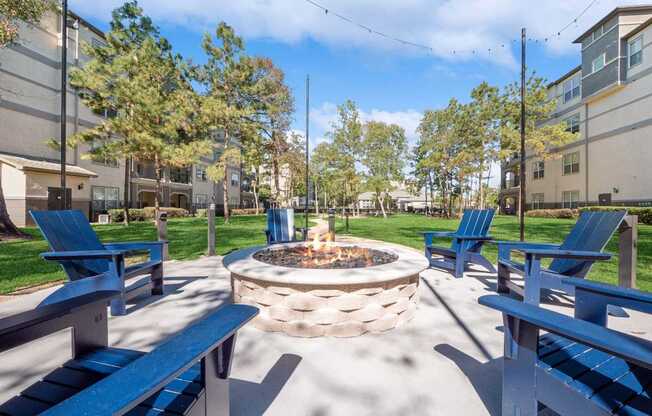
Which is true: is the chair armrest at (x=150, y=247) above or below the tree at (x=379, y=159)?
below

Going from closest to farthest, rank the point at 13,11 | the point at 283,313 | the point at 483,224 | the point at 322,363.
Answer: the point at 322,363 < the point at 283,313 < the point at 483,224 < the point at 13,11

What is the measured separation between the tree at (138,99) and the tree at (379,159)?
1621cm

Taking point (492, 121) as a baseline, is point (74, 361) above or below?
below

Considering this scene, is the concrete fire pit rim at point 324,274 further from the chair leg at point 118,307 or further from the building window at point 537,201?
the building window at point 537,201

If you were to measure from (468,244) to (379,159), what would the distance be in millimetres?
24745

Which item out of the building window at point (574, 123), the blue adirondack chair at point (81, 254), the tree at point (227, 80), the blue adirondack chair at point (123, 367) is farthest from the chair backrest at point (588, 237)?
the building window at point (574, 123)

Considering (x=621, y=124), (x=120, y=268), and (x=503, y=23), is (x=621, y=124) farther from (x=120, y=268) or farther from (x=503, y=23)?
(x=120, y=268)

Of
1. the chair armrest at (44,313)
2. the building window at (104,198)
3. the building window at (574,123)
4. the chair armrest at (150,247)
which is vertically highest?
the building window at (574,123)

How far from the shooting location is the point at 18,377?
2129 millimetres

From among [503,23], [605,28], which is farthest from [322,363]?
[605,28]

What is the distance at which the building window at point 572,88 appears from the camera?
25.9 m

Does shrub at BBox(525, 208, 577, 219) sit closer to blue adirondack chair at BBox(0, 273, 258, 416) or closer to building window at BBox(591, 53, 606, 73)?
building window at BBox(591, 53, 606, 73)

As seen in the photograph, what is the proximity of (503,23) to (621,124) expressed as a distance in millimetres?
21281

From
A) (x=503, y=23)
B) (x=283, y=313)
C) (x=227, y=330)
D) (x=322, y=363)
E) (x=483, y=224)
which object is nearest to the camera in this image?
(x=227, y=330)
